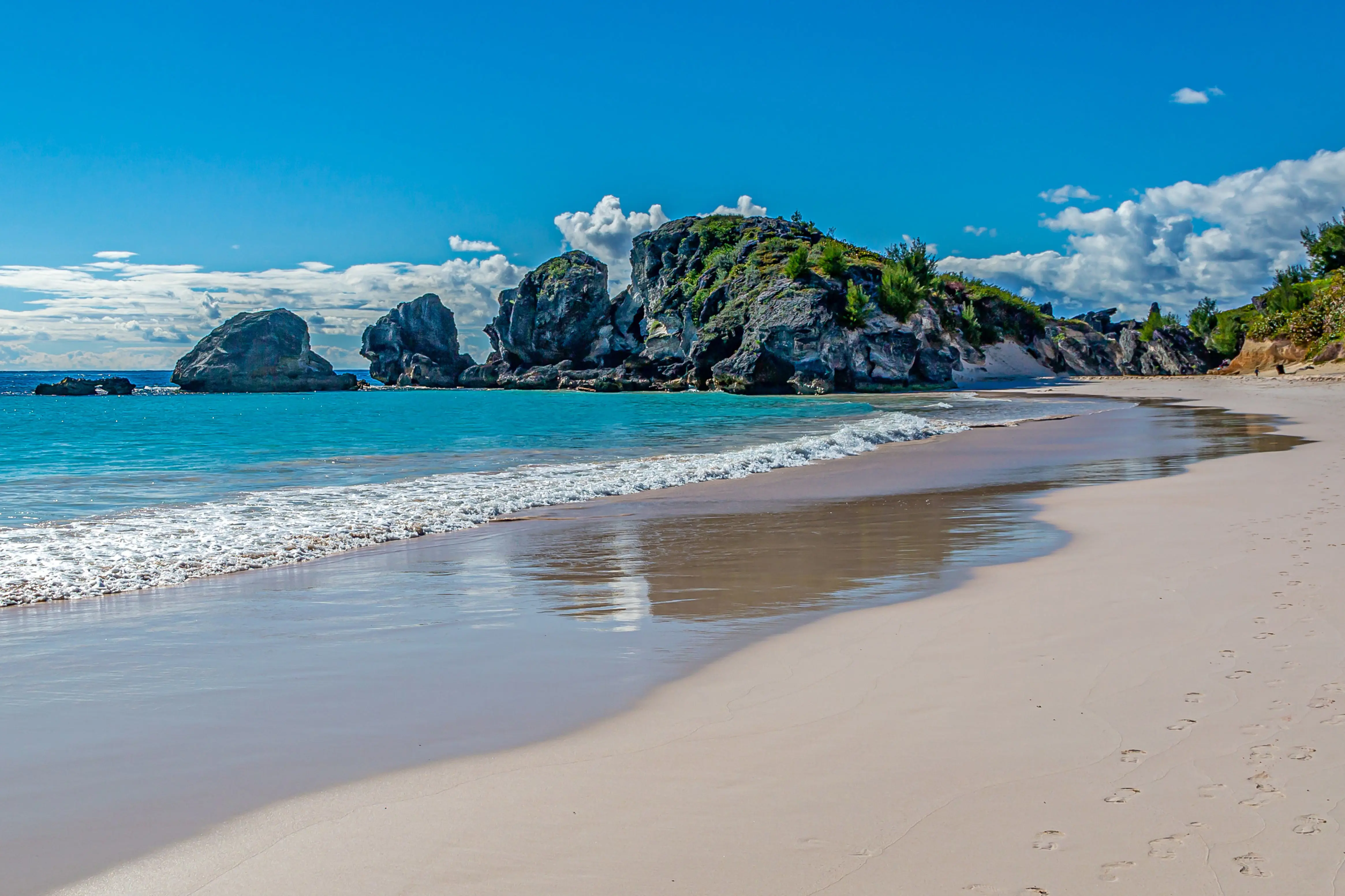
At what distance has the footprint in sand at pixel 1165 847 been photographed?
2740mm

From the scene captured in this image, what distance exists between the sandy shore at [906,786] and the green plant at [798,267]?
64.8 m

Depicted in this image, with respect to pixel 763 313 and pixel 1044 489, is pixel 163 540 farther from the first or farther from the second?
pixel 763 313

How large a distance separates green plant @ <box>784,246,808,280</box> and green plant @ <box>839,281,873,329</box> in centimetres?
551

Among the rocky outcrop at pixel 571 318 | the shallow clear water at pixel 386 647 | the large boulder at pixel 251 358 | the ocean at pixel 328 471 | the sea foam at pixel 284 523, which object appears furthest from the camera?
the large boulder at pixel 251 358

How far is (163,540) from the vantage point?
9633 millimetres

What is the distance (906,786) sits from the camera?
10.9 feet

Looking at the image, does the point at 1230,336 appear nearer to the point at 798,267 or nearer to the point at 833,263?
the point at 833,263

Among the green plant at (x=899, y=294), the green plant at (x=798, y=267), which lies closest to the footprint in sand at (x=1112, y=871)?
the green plant at (x=899, y=294)

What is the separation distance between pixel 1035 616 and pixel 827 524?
4797 millimetres

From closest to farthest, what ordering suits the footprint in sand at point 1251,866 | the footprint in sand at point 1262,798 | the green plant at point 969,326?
the footprint in sand at point 1251,866
the footprint in sand at point 1262,798
the green plant at point 969,326

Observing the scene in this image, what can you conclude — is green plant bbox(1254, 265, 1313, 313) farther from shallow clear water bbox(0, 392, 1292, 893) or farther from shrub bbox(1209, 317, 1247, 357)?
shallow clear water bbox(0, 392, 1292, 893)

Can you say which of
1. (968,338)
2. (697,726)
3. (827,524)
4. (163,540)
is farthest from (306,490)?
(968,338)

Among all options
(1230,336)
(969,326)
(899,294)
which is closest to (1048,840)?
(899,294)

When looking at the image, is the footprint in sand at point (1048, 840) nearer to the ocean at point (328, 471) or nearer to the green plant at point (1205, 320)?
the ocean at point (328, 471)
